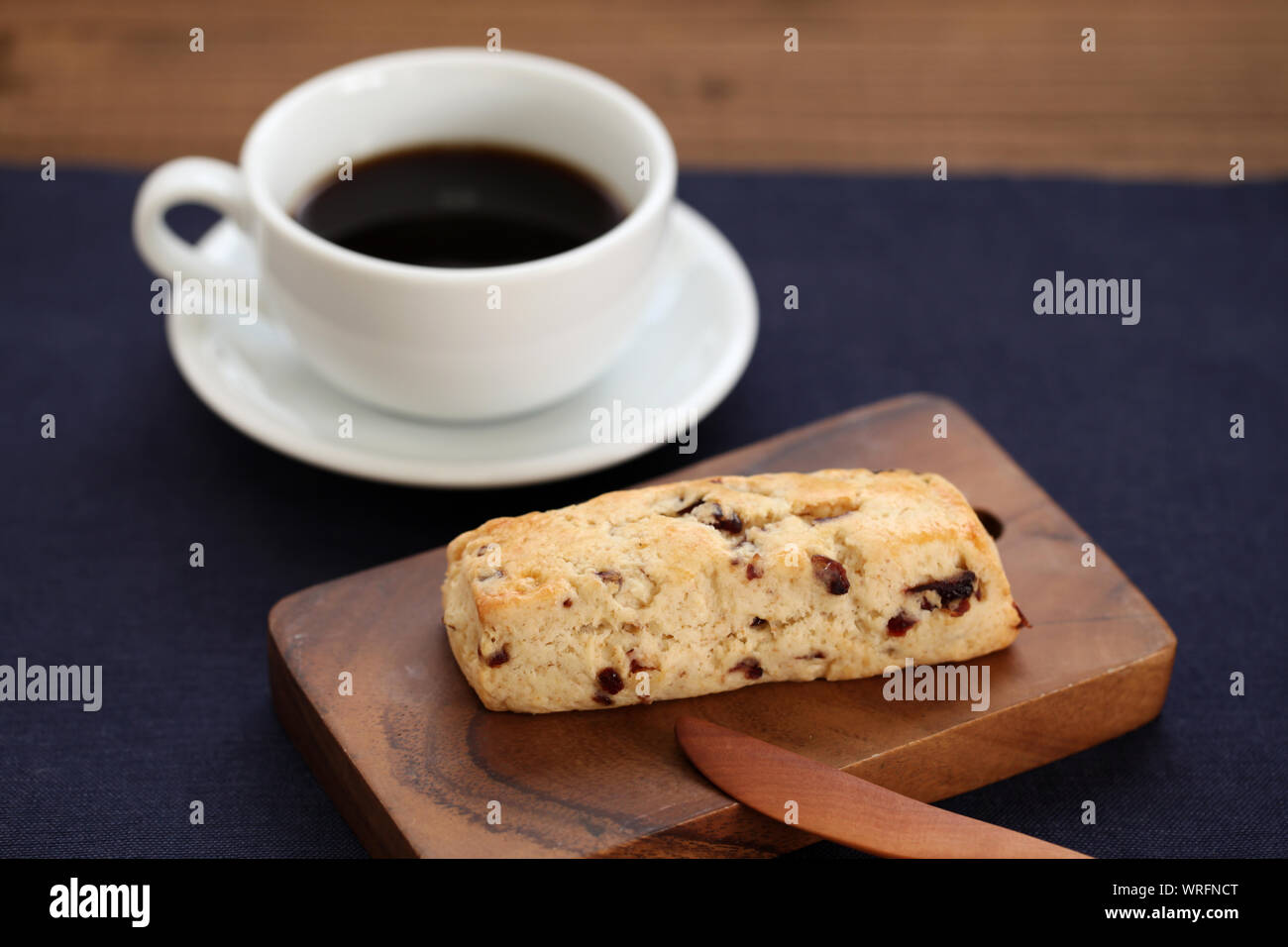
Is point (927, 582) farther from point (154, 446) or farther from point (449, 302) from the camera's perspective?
point (154, 446)

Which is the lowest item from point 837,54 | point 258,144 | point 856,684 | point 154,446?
point 856,684

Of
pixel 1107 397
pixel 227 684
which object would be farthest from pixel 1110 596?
pixel 227 684

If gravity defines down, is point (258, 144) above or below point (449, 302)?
above

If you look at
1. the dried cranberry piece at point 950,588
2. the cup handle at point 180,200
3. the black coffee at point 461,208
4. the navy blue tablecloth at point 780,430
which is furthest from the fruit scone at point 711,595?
the cup handle at point 180,200

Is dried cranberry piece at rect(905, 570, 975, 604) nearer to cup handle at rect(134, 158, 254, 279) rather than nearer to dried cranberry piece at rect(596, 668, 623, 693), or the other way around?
dried cranberry piece at rect(596, 668, 623, 693)

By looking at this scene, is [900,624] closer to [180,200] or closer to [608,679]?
[608,679]

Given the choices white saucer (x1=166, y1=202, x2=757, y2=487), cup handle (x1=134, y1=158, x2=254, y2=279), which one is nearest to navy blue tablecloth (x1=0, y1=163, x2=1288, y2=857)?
white saucer (x1=166, y1=202, x2=757, y2=487)

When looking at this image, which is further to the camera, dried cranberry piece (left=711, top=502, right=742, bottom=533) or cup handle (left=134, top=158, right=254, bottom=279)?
cup handle (left=134, top=158, right=254, bottom=279)
